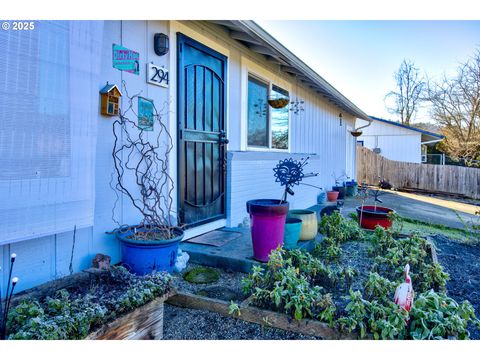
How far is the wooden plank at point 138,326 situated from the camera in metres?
1.61

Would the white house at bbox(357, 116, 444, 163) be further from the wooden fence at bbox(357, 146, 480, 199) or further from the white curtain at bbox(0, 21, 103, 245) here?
the white curtain at bbox(0, 21, 103, 245)

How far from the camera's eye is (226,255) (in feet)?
10.1

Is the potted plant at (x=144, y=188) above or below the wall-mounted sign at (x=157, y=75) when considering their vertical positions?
below

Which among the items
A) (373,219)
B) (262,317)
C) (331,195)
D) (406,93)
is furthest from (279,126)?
(406,93)

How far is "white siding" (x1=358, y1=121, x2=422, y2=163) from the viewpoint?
58.3 ft

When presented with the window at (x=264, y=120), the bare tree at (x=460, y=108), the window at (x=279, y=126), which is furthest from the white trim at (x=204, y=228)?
the bare tree at (x=460, y=108)

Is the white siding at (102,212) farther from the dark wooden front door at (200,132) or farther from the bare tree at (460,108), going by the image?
the bare tree at (460,108)

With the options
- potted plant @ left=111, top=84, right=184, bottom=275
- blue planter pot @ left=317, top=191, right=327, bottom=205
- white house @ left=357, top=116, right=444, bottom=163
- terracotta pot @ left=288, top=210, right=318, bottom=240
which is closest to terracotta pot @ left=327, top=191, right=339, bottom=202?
blue planter pot @ left=317, top=191, right=327, bottom=205

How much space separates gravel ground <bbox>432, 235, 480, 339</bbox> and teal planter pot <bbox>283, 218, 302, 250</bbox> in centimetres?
136

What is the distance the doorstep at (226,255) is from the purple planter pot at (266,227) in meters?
0.12

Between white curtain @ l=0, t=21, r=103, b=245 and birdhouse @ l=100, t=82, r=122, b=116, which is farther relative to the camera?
birdhouse @ l=100, t=82, r=122, b=116
